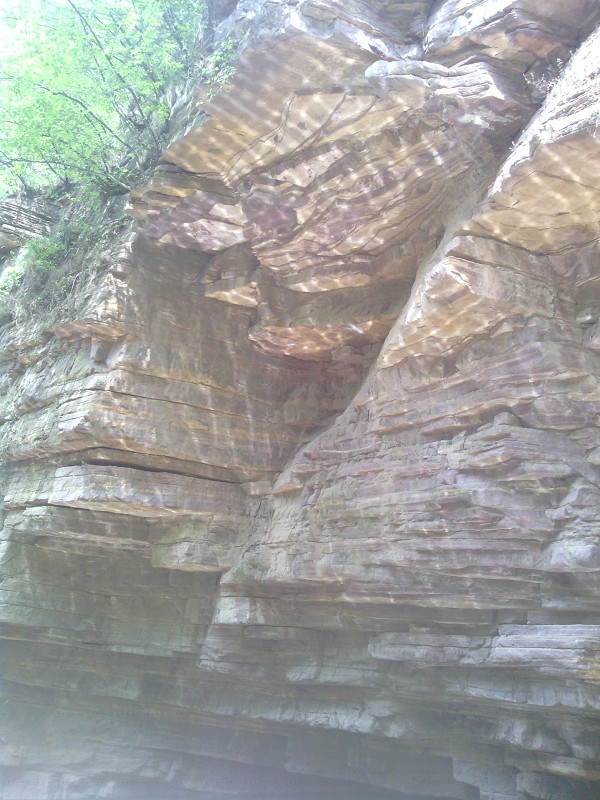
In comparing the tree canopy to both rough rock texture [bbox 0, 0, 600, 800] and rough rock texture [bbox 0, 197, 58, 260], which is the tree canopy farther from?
rough rock texture [bbox 0, 197, 58, 260]

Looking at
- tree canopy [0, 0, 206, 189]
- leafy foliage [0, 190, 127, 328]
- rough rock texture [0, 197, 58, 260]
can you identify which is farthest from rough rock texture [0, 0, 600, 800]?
rough rock texture [0, 197, 58, 260]

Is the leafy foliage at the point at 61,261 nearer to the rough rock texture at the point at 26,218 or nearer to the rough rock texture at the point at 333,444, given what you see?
the rough rock texture at the point at 26,218

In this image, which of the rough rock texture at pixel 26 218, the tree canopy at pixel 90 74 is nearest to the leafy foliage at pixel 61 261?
the rough rock texture at pixel 26 218

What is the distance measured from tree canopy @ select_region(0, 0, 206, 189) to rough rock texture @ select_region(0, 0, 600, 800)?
3.01 feet

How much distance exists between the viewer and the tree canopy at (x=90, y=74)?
8859 millimetres

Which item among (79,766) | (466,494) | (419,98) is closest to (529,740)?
(466,494)

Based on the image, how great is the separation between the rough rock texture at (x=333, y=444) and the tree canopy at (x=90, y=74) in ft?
3.01

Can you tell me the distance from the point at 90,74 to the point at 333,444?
5.78 meters

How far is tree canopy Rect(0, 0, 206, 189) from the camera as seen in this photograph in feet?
29.1

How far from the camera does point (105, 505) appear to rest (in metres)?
8.87

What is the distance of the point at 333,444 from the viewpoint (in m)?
8.36

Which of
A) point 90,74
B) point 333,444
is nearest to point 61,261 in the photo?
point 90,74

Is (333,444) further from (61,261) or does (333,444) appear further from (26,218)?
(26,218)

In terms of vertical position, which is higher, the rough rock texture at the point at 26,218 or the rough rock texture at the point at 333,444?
the rough rock texture at the point at 26,218
